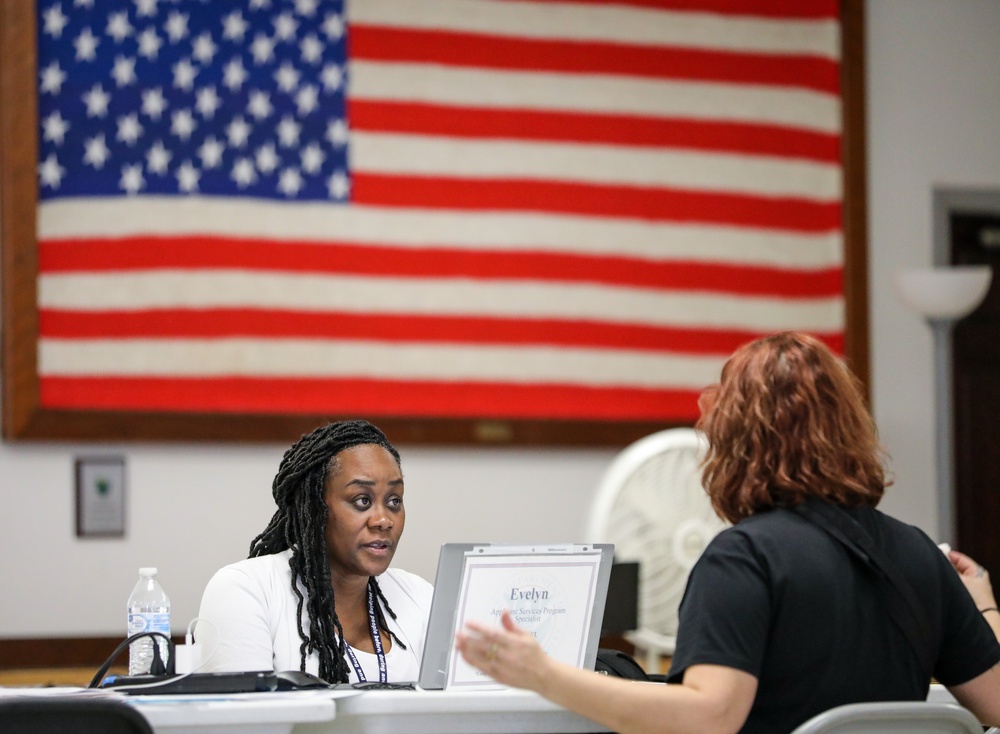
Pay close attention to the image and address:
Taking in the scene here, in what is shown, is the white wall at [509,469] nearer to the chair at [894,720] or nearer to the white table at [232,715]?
the white table at [232,715]

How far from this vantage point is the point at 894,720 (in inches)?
77.7

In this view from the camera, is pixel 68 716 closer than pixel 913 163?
Yes

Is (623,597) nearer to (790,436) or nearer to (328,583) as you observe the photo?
(328,583)

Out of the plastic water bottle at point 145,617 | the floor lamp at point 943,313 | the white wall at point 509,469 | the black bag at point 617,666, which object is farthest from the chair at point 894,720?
the floor lamp at point 943,313

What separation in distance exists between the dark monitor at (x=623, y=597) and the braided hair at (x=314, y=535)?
1.06m

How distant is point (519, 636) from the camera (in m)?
1.91

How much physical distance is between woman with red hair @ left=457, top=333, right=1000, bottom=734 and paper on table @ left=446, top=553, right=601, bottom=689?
22 cm

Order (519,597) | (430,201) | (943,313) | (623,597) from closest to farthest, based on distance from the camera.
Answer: (519,597), (623,597), (430,201), (943,313)

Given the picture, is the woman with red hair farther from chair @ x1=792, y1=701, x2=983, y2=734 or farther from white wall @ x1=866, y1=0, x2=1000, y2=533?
white wall @ x1=866, y1=0, x2=1000, y2=533

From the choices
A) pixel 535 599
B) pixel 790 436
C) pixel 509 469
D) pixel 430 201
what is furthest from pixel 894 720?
pixel 430 201

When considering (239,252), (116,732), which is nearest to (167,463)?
Answer: (239,252)

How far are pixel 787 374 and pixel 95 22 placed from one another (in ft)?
11.3

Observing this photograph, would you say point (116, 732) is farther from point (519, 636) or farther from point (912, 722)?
point (912, 722)

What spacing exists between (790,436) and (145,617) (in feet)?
4.60
